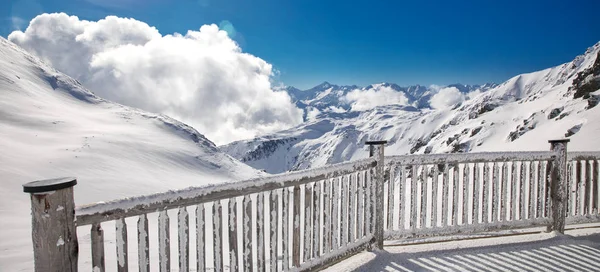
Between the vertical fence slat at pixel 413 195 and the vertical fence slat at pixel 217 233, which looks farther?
the vertical fence slat at pixel 413 195

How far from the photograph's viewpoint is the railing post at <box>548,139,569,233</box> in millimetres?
5438

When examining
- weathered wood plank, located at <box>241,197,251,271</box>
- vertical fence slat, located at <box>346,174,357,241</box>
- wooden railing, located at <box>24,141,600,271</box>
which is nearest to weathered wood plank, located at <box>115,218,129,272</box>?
wooden railing, located at <box>24,141,600,271</box>

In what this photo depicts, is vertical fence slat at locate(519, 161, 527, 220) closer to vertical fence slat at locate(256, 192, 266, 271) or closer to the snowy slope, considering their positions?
vertical fence slat at locate(256, 192, 266, 271)

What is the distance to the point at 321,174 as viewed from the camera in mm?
4004

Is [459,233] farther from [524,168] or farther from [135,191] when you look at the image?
[135,191]

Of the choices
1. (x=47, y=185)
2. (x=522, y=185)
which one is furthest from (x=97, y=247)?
(x=522, y=185)

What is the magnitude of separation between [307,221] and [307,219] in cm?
2

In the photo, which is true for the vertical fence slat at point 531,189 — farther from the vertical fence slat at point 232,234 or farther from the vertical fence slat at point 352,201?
the vertical fence slat at point 232,234

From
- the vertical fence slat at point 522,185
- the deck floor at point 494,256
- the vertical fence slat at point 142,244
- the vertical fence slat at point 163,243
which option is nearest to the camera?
the vertical fence slat at point 142,244

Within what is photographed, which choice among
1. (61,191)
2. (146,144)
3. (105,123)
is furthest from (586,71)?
(105,123)

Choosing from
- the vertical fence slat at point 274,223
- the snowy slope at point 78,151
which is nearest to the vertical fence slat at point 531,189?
the vertical fence slat at point 274,223

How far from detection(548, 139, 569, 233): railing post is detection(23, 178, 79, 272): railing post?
6342 millimetres

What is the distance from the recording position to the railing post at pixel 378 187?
15.6 feet

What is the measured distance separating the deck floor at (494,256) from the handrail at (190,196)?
133 centimetres
